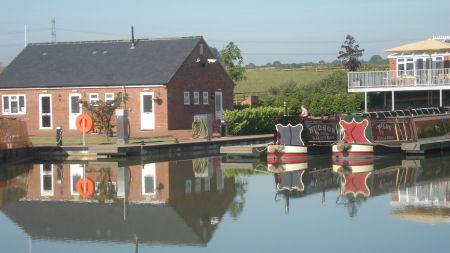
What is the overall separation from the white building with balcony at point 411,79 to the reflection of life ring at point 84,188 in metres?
22.2

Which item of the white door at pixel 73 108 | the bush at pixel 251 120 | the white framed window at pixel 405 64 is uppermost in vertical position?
the white framed window at pixel 405 64

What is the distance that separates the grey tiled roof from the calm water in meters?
13.9

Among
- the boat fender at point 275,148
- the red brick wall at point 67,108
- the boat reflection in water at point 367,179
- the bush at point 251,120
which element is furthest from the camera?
the red brick wall at point 67,108

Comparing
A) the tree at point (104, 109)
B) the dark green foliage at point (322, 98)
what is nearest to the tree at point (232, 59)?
the dark green foliage at point (322, 98)

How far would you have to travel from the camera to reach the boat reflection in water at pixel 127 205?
12250 mm

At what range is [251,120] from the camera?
3562 centimetres

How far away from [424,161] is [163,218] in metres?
13.5

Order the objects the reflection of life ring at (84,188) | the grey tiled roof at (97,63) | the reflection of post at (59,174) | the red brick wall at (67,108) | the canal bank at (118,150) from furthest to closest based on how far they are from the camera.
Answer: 1. the grey tiled roof at (97,63)
2. the red brick wall at (67,108)
3. the canal bank at (118,150)
4. the reflection of post at (59,174)
5. the reflection of life ring at (84,188)

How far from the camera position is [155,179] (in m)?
19.8

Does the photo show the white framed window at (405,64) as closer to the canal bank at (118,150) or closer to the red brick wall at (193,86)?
the red brick wall at (193,86)

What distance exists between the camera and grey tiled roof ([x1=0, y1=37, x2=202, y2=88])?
1436 inches

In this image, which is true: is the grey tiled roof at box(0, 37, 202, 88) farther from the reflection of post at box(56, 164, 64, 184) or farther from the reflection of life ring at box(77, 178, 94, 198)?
the reflection of life ring at box(77, 178, 94, 198)

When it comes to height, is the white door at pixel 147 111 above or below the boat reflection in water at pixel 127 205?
above

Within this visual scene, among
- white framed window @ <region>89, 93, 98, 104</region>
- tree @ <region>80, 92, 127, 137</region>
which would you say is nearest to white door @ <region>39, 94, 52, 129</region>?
white framed window @ <region>89, 93, 98, 104</region>
